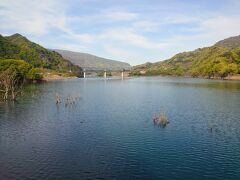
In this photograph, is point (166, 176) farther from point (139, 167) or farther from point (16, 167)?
point (16, 167)

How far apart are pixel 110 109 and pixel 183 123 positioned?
32750 mm

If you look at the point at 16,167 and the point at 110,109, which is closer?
the point at 16,167

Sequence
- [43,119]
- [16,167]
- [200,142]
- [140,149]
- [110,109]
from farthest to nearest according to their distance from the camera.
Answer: [110,109] < [43,119] < [200,142] < [140,149] < [16,167]

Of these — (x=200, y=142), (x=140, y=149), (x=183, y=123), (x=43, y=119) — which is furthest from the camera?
(x=43, y=119)

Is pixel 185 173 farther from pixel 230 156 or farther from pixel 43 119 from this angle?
pixel 43 119

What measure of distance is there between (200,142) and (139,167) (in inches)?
762

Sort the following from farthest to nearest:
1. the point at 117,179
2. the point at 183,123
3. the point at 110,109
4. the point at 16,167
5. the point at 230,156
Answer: the point at 110,109 < the point at 183,123 < the point at 230,156 < the point at 16,167 < the point at 117,179

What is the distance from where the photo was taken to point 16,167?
47.1 metres

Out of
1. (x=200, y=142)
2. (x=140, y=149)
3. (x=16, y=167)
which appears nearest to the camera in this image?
(x=16, y=167)

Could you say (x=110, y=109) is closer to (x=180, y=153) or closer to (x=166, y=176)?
(x=180, y=153)

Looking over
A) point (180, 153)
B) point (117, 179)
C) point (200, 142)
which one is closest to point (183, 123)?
point (200, 142)

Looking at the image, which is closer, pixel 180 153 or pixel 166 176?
pixel 166 176

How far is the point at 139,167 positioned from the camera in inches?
1866

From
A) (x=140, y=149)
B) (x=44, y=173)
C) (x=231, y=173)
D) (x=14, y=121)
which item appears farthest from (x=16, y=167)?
(x=14, y=121)
